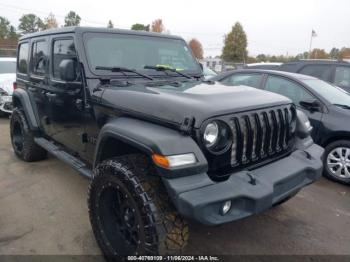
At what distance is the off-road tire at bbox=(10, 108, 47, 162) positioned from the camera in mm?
4734

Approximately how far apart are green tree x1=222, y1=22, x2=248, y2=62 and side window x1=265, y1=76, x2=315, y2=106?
1672 inches

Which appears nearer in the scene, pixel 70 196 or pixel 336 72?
pixel 70 196

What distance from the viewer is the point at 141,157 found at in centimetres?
250

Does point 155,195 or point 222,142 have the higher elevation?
point 222,142

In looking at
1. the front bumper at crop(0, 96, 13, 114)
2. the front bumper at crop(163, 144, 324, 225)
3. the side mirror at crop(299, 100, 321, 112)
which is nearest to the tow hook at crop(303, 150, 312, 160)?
the front bumper at crop(163, 144, 324, 225)

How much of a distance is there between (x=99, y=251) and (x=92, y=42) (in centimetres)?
206

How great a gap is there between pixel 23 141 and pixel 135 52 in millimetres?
2468

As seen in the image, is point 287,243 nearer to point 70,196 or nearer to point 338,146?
point 338,146

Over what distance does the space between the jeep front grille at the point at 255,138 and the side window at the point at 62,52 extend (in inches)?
68.3

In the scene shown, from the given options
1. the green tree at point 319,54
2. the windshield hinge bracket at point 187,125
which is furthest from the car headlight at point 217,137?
the green tree at point 319,54

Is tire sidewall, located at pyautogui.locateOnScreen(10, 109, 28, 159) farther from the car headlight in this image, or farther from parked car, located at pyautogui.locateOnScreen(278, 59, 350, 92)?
parked car, located at pyautogui.locateOnScreen(278, 59, 350, 92)

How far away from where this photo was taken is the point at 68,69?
124 inches

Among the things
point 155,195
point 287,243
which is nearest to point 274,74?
point 287,243

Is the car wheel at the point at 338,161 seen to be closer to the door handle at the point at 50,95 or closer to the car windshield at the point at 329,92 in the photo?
the car windshield at the point at 329,92
